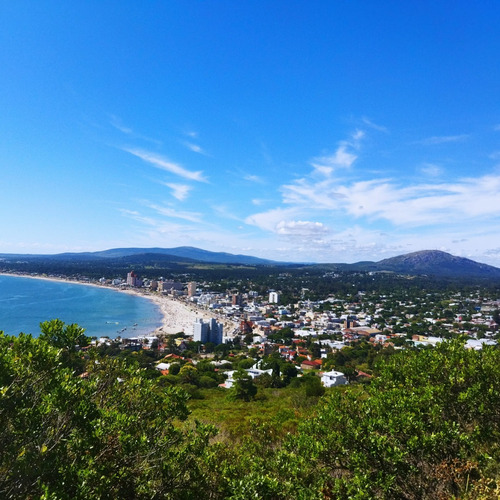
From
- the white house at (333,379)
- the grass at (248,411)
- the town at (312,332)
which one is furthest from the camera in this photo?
the town at (312,332)

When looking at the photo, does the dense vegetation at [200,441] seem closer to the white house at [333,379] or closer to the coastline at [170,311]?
the white house at [333,379]

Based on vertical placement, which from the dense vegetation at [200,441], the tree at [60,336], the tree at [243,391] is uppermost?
the tree at [60,336]

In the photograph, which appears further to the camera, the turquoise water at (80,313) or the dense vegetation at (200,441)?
the turquoise water at (80,313)

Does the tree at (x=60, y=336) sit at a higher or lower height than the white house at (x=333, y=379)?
higher

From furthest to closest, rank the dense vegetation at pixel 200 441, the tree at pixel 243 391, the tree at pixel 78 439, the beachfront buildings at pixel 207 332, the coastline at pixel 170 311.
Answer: the coastline at pixel 170 311, the beachfront buildings at pixel 207 332, the tree at pixel 243 391, the dense vegetation at pixel 200 441, the tree at pixel 78 439

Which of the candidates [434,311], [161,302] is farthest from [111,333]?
[434,311]

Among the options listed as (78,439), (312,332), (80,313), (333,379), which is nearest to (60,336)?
Answer: (78,439)

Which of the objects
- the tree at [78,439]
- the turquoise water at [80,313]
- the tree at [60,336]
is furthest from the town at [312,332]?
the tree at [60,336]

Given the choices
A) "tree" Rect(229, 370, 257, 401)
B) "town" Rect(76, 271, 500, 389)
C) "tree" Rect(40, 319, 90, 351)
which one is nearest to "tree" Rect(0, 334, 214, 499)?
"tree" Rect(40, 319, 90, 351)

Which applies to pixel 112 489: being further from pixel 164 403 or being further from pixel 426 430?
pixel 426 430
